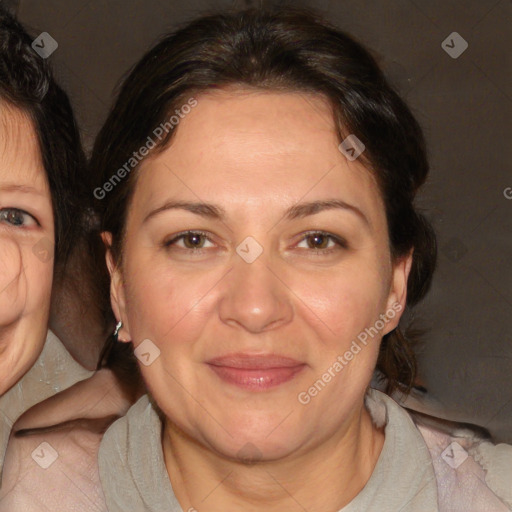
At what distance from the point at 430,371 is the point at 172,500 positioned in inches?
21.8

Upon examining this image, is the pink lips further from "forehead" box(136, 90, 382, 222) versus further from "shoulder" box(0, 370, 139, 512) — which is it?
"shoulder" box(0, 370, 139, 512)

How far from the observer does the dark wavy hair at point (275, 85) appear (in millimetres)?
1151

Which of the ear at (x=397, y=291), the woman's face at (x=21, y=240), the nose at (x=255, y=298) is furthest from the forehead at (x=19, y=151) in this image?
the ear at (x=397, y=291)

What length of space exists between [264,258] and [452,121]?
66 cm

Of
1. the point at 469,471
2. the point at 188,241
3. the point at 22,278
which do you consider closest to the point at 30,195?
the point at 22,278

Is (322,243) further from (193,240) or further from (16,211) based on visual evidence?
(16,211)

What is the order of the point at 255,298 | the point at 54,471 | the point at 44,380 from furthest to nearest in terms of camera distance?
the point at 44,380
the point at 54,471
the point at 255,298

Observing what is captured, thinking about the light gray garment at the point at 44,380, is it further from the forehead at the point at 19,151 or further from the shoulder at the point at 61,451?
the forehead at the point at 19,151

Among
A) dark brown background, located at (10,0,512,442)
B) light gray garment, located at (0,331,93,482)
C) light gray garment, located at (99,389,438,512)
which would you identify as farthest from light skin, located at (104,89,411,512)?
dark brown background, located at (10,0,512,442)

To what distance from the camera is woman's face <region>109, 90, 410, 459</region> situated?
1087 millimetres

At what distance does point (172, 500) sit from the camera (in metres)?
1.25

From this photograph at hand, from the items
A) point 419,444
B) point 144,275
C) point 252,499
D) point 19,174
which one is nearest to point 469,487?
point 419,444

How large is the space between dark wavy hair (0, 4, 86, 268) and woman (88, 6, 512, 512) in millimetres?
65

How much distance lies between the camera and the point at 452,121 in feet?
5.30
